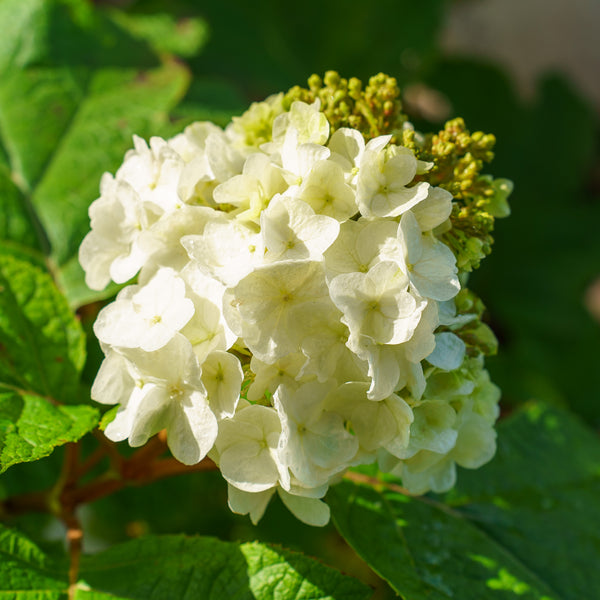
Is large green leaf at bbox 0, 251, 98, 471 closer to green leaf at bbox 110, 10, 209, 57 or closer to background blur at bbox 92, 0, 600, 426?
green leaf at bbox 110, 10, 209, 57

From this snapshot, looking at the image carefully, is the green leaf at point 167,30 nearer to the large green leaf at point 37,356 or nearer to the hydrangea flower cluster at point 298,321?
the large green leaf at point 37,356

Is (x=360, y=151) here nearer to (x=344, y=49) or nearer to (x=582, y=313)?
(x=344, y=49)

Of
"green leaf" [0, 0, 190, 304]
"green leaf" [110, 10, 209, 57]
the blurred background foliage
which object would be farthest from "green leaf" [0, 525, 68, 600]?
"green leaf" [110, 10, 209, 57]

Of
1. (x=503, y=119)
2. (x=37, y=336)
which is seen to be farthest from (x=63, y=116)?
(x=503, y=119)

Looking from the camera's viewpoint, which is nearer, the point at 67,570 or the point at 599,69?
the point at 67,570

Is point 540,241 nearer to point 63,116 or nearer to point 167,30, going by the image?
point 167,30

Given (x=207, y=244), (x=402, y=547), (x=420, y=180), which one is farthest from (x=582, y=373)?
(x=207, y=244)
